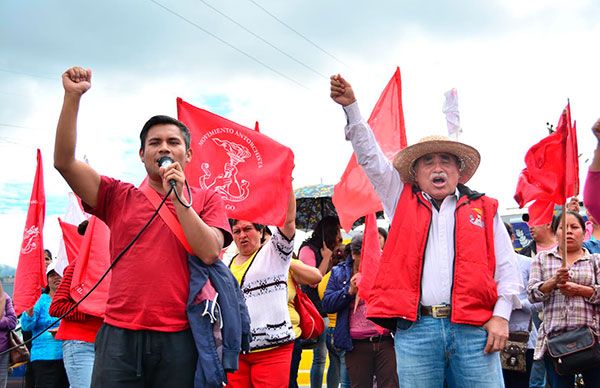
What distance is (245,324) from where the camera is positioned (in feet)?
12.8

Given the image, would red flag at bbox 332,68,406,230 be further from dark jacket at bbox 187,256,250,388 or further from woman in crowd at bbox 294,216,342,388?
dark jacket at bbox 187,256,250,388

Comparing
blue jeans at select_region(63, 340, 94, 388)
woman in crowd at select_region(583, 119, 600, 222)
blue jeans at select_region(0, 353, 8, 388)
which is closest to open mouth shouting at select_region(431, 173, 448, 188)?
woman in crowd at select_region(583, 119, 600, 222)

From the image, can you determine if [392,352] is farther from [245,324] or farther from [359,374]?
[245,324]

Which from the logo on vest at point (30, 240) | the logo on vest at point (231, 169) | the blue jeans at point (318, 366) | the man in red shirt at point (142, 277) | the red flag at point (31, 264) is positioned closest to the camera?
the man in red shirt at point (142, 277)

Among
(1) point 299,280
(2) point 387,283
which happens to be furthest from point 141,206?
(1) point 299,280

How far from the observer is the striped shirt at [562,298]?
6203 millimetres

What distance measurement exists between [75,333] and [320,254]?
4.18 m

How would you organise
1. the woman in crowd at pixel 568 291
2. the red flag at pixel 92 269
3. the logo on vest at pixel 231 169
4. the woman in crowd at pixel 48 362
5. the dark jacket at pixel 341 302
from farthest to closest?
the woman in crowd at pixel 48 362 < the dark jacket at pixel 341 302 < the logo on vest at pixel 231 169 < the red flag at pixel 92 269 < the woman in crowd at pixel 568 291

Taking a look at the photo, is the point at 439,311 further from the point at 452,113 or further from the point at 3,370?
the point at 3,370

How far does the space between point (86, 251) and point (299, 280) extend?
6.95 feet

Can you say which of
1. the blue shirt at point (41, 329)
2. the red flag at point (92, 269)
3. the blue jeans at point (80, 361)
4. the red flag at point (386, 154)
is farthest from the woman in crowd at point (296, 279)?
the blue shirt at point (41, 329)

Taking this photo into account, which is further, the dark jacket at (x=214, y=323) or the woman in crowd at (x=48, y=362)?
the woman in crowd at (x=48, y=362)

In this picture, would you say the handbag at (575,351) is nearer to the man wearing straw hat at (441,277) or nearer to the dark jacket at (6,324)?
the man wearing straw hat at (441,277)

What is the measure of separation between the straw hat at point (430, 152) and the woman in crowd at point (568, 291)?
5.88 feet
